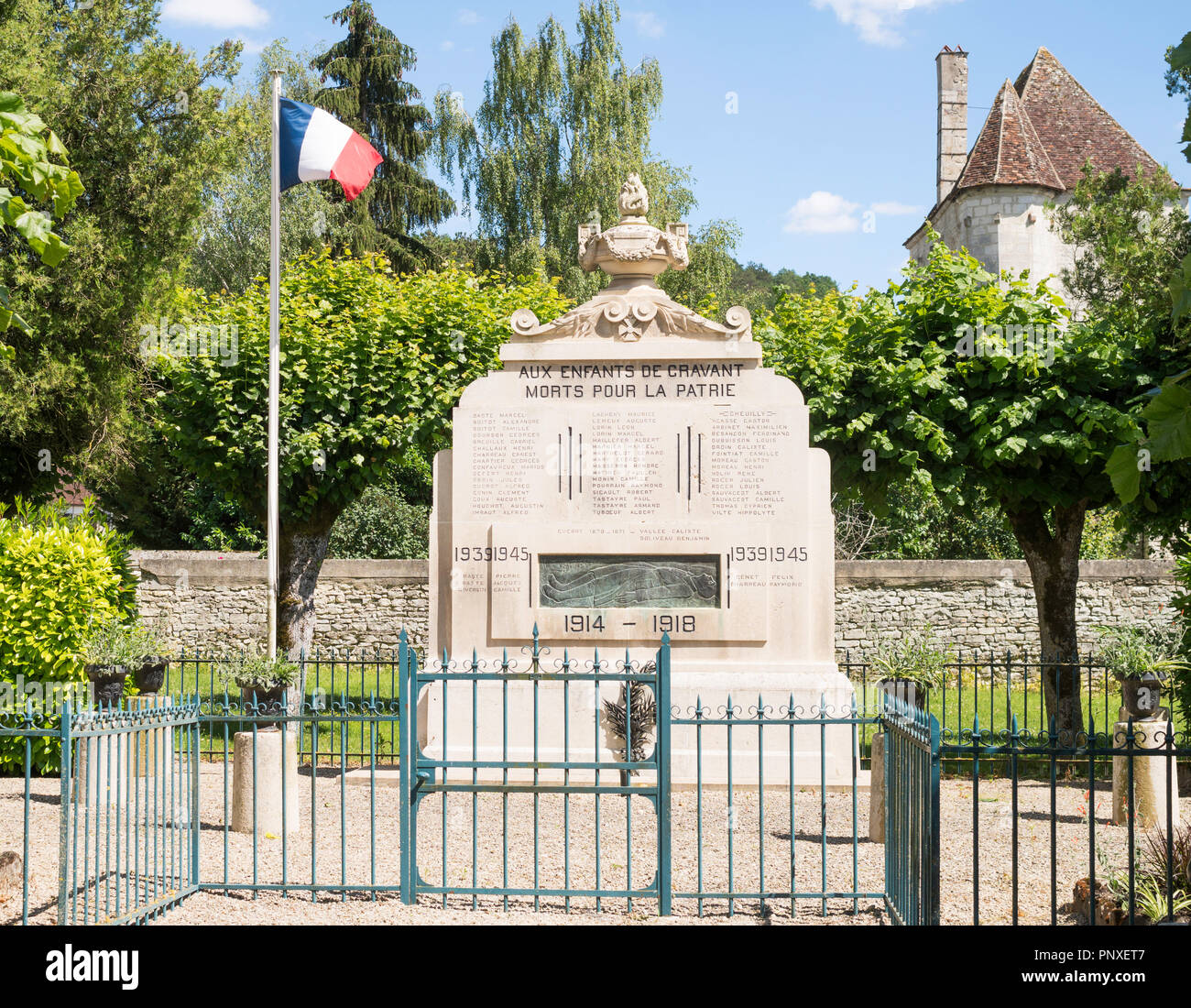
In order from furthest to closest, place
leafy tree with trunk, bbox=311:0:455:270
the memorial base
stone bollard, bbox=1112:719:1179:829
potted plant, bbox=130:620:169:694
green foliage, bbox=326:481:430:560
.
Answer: leafy tree with trunk, bbox=311:0:455:270
green foliage, bbox=326:481:430:560
potted plant, bbox=130:620:169:694
the memorial base
stone bollard, bbox=1112:719:1179:829

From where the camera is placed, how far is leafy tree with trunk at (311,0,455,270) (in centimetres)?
2875

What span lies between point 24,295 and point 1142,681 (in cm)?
1277

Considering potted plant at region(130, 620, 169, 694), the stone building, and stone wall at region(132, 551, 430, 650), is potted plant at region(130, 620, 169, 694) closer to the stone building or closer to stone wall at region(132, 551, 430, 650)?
stone wall at region(132, 551, 430, 650)

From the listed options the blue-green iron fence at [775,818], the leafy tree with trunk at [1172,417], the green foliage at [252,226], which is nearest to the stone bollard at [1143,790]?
the blue-green iron fence at [775,818]

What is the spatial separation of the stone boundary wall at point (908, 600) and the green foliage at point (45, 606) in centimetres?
842

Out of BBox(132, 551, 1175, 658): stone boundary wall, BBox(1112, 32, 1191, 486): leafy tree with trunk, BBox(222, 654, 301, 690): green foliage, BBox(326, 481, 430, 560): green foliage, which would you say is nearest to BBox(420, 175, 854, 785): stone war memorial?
BBox(222, 654, 301, 690): green foliage

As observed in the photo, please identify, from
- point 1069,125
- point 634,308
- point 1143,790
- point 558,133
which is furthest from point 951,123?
point 1143,790

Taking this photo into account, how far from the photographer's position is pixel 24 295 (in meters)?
13.7

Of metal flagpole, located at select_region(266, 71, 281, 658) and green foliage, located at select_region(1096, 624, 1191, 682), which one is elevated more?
metal flagpole, located at select_region(266, 71, 281, 658)

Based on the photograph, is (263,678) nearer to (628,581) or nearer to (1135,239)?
(628,581)

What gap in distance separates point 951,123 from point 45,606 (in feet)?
114

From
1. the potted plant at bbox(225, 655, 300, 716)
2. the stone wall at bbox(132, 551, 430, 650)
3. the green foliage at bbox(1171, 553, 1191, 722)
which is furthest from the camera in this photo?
the stone wall at bbox(132, 551, 430, 650)

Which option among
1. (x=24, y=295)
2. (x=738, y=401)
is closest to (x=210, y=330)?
(x=24, y=295)

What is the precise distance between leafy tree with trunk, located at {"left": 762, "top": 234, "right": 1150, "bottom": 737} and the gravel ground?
323 centimetres
